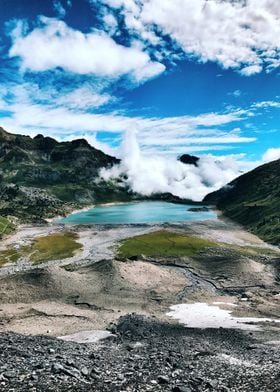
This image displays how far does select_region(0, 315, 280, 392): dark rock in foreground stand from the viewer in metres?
37.1

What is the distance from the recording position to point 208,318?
77.1 metres

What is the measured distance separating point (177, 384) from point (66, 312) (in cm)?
4589

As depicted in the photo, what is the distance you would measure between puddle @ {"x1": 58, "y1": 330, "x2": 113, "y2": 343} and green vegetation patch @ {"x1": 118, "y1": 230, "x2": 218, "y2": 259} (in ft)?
273

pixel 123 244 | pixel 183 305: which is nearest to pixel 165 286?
pixel 183 305

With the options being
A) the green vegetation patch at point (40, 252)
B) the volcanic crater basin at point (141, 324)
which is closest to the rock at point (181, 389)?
the volcanic crater basin at point (141, 324)

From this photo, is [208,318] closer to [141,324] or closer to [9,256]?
[141,324]

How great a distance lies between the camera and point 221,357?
4931 centimetres

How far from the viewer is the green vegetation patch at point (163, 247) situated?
158125mm

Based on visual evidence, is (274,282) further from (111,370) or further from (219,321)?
(111,370)

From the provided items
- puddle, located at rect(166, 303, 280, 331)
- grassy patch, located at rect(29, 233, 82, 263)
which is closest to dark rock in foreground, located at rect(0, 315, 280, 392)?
puddle, located at rect(166, 303, 280, 331)

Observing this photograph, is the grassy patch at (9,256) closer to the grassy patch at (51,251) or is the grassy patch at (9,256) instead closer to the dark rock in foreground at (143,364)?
the grassy patch at (51,251)

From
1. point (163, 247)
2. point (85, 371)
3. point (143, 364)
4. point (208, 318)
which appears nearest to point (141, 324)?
point (208, 318)

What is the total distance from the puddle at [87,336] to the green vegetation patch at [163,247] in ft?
273

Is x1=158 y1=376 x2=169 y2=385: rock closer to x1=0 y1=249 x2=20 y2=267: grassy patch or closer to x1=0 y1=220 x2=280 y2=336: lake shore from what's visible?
→ x1=0 y1=220 x2=280 y2=336: lake shore
